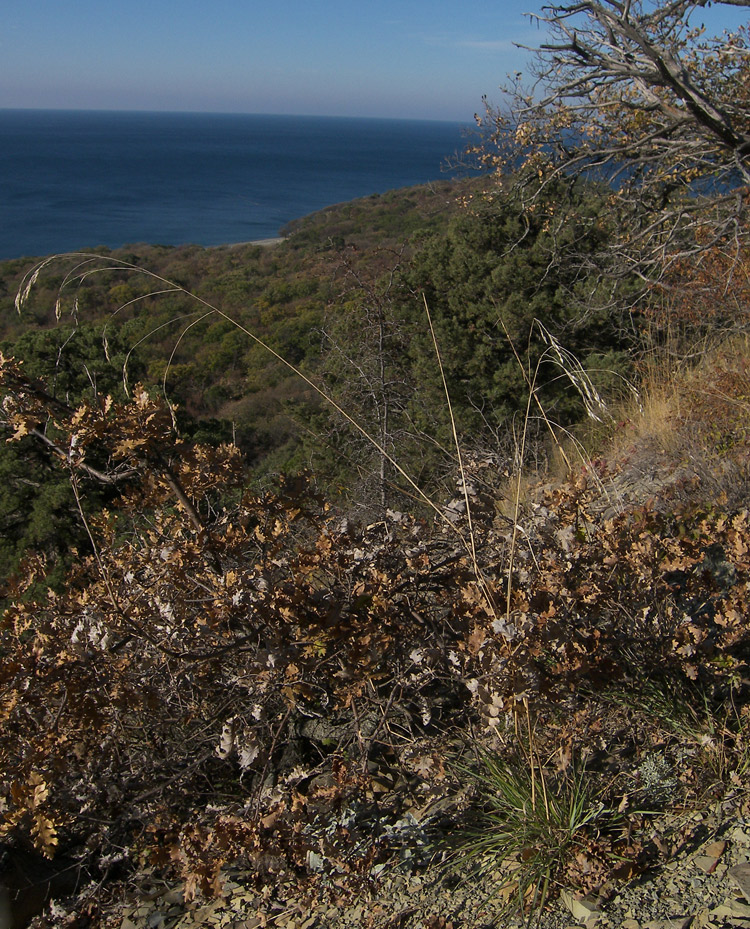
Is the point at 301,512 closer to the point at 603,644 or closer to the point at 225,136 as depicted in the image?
the point at 603,644

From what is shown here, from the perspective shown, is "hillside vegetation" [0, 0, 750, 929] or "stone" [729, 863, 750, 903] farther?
"hillside vegetation" [0, 0, 750, 929]

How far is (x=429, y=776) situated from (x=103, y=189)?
87.8m

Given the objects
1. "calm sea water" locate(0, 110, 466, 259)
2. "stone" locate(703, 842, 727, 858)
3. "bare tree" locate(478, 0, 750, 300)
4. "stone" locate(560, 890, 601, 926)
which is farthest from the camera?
"calm sea water" locate(0, 110, 466, 259)

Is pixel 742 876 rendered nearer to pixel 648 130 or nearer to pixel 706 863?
pixel 706 863

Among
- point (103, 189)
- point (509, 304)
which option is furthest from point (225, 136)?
point (509, 304)

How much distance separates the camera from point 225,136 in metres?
173

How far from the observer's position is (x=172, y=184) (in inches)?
3366

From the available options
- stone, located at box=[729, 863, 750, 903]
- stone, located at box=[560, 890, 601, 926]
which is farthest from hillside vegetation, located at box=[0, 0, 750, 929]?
stone, located at box=[729, 863, 750, 903]

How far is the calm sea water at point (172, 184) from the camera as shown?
176ft

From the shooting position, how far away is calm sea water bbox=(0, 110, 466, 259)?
53719mm

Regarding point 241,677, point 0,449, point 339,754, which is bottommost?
point 0,449

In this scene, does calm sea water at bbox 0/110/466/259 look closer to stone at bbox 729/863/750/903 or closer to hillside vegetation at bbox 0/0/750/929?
hillside vegetation at bbox 0/0/750/929

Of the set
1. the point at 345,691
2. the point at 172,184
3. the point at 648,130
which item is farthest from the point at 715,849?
the point at 172,184

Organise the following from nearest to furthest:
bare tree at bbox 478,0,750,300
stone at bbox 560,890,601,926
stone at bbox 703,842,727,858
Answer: stone at bbox 560,890,601,926
stone at bbox 703,842,727,858
bare tree at bbox 478,0,750,300
